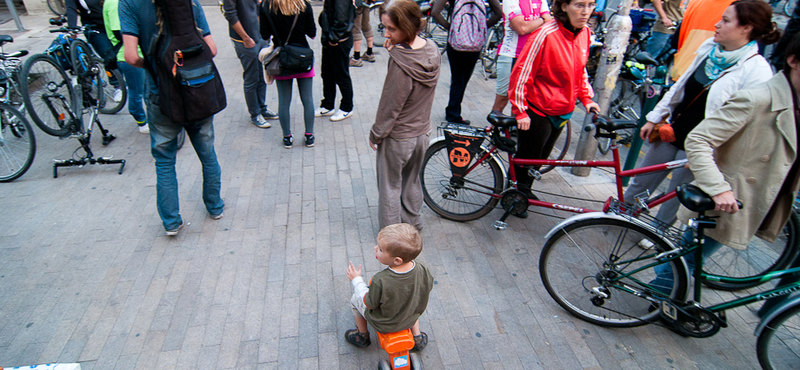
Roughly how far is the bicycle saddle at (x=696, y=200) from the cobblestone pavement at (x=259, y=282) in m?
1.02

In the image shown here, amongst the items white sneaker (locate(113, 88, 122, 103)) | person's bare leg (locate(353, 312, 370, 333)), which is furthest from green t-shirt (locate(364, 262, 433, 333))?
white sneaker (locate(113, 88, 122, 103))

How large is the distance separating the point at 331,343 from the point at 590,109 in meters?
2.52

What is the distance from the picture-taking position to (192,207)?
3.98 metres

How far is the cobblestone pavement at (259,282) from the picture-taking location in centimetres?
261

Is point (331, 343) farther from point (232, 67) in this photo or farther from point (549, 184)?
point (232, 67)

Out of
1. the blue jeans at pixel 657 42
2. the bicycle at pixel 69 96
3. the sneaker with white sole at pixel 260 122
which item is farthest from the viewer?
the blue jeans at pixel 657 42

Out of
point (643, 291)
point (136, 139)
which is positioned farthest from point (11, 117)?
point (643, 291)

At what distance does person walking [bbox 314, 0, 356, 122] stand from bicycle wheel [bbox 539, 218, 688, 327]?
137 inches

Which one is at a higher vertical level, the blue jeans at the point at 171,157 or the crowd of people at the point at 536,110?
the crowd of people at the point at 536,110

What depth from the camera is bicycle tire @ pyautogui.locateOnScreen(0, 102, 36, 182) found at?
4250 millimetres

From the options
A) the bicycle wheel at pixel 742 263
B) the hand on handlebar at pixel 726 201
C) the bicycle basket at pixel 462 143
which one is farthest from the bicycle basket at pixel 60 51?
the bicycle wheel at pixel 742 263

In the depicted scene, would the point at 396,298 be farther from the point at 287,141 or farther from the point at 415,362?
the point at 287,141

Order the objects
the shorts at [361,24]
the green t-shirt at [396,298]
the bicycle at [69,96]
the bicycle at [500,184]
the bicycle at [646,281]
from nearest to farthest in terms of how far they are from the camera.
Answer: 1. the green t-shirt at [396,298]
2. the bicycle at [646,281]
3. the bicycle at [500,184]
4. the bicycle at [69,96]
5. the shorts at [361,24]

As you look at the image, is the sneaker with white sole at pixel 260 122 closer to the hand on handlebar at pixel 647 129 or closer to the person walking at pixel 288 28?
the person walking at pixel 288 28
